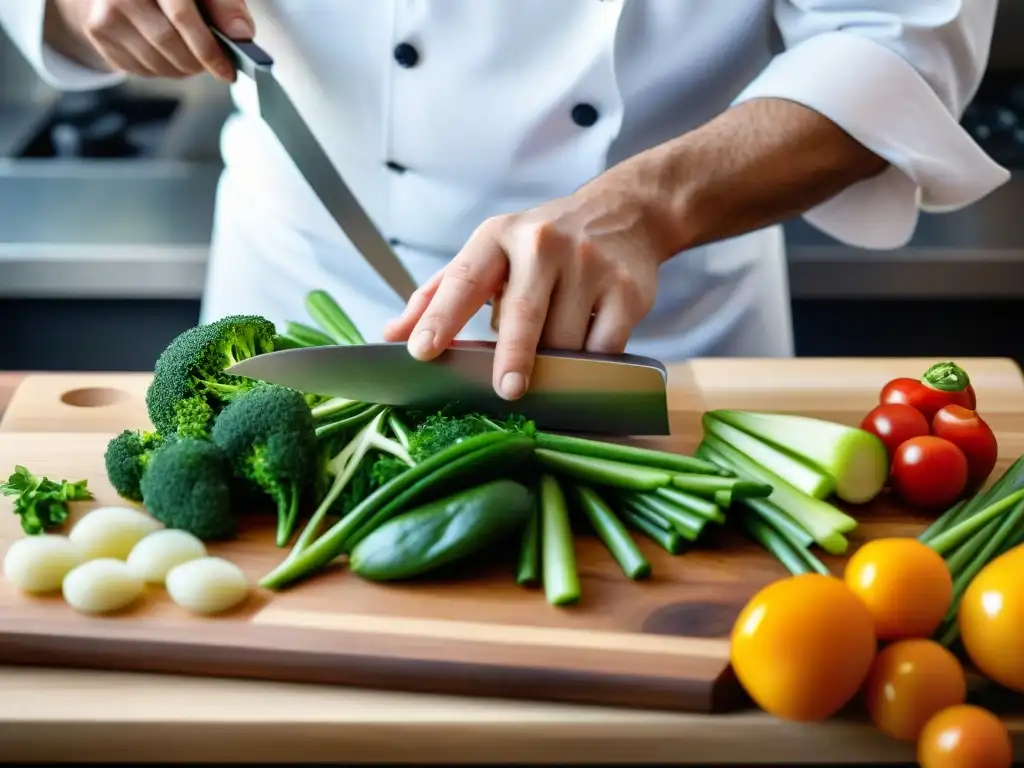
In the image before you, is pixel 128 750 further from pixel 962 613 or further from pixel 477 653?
pixel 962 613

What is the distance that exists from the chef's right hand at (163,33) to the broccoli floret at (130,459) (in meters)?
0.47

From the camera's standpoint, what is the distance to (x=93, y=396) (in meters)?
1.43

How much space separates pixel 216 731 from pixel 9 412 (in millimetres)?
633

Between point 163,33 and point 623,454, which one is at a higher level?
point 163,33

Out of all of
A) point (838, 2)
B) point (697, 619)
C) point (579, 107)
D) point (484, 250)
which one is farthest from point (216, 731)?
point (838, 2)

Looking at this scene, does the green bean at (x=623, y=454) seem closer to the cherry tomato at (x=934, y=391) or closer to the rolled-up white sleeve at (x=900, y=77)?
the cherry tomato at (x=934, y=391)

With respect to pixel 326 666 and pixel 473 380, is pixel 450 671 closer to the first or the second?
pixel 326 666

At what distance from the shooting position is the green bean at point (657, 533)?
3.57 ft

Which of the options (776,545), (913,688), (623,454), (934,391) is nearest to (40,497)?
(623,454)

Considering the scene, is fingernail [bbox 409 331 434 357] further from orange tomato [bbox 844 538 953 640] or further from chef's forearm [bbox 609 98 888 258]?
orange tomato [bbox 844 538 953 640]

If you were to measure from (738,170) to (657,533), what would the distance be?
1.58 ft

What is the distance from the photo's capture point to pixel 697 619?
997mm

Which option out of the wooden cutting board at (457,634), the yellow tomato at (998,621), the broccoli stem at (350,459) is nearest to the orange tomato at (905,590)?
the yellow tomato at (998,621)

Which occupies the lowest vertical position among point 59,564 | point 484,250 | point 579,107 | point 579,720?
point 579,720
